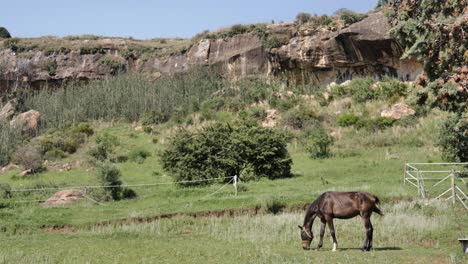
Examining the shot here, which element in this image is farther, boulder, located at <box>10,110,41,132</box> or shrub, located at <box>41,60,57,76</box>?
shrub, located at <box>41,60,57,76</box>

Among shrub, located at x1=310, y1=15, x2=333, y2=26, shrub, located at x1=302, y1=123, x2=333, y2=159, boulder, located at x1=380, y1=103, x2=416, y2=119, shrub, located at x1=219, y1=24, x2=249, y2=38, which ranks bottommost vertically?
shrub, located at x1=302, y1=123, x2=333, y2=159

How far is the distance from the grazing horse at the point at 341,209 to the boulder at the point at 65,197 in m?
16.2

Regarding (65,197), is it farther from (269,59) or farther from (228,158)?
(269,59)

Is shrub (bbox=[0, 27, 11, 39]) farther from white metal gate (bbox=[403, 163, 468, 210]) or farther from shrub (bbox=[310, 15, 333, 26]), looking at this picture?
white metal gate (bbox=[403, 163, 468, 210])

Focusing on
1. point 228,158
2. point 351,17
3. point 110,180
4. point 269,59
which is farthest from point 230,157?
point 351,17

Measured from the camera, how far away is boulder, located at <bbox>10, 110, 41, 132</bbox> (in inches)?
2325

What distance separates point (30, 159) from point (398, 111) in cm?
2838

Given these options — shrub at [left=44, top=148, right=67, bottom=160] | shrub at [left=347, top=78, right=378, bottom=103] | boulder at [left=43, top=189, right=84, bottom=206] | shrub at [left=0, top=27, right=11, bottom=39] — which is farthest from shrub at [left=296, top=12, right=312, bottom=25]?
shrub at [left=0, top=27, right=11, bottom=39]

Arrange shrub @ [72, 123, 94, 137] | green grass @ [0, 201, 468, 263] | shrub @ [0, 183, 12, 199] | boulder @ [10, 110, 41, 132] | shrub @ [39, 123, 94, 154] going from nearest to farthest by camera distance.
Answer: green grass @ [0, 201, 468, 263], shrub @ [0, 183, 12, 199], shrub @ [39, 123, 94, 154], shrub @ [72, 123, 94, 137], boulder @ [10, 110, 41, 132]

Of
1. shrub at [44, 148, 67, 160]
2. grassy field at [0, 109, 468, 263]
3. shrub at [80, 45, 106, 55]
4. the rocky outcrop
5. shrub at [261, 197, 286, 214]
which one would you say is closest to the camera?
grassy field at [0, 109, 468, 263]

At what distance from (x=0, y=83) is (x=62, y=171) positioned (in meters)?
34.6

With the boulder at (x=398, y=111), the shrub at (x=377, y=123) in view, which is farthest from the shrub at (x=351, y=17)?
the shrub at (x=377, y=123)

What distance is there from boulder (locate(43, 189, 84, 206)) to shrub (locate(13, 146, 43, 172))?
13.6m

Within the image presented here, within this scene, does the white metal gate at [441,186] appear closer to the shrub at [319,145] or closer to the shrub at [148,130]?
the shrub at [319,145]
